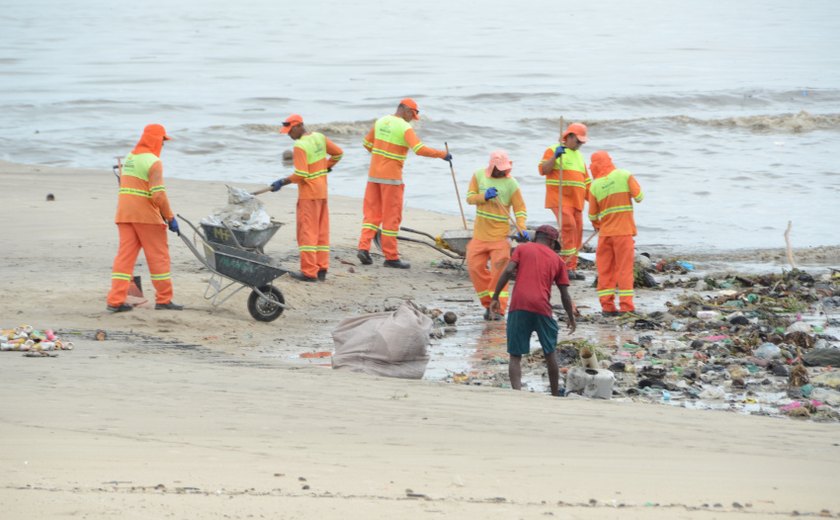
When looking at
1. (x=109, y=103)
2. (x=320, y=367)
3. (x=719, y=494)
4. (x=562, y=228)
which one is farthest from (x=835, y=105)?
(x=719, y=494)

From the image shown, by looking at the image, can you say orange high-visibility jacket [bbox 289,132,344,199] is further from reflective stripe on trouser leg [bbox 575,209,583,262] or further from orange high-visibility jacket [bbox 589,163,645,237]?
reflective stripe on trouser leg [bbox 575,209,583,262]

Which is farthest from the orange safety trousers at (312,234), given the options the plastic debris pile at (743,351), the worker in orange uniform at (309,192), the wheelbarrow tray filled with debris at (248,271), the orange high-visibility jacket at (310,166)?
the plastic debris pile at (743,351)

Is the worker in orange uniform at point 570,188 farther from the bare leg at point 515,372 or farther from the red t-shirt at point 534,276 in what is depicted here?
the bare leg at point 515,372

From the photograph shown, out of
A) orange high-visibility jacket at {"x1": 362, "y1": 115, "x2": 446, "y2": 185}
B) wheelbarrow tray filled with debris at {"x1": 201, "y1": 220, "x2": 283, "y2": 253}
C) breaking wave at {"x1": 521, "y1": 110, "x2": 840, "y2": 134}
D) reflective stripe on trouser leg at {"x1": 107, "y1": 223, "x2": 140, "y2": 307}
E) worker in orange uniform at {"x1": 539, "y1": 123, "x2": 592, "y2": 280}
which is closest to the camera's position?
reflective stripe on trouser leg at {"x1": 107, "y1": 223, "x2": 140, "y2": 307}

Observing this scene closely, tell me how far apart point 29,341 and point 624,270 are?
6.01 meters

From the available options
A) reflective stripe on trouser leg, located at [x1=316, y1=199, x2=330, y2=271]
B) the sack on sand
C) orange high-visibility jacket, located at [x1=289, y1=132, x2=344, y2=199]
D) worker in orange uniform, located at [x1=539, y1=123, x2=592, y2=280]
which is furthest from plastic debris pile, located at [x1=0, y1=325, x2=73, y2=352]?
worker in orange uniform, located at [x1=539, y1=123, x2=592, y2=280]

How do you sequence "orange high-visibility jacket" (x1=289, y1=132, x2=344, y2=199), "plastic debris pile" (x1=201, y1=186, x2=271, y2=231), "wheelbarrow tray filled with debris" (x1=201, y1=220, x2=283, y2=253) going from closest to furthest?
"wheelbarrow tray filled with debris" (x1=201, y1=220, x2=283, y2=253), "plastic debris pile" (x1=201, y1=186, x2=271, y2=231), "orange high-visibility jacket" (x1=289, y1=132, x2=344, y2=199)

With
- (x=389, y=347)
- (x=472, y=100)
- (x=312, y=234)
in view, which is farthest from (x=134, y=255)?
(x=472, y=100)

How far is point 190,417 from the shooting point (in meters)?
7.61

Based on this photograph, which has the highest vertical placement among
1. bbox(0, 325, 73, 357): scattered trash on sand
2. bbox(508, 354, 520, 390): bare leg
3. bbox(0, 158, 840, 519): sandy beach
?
bbox(0, 158, 840, 519): sandy beach

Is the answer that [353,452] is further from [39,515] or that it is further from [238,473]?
[39,515]

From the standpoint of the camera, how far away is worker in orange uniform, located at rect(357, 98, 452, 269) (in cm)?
1459

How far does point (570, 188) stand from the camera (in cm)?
1452

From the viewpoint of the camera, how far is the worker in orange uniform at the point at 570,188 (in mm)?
14391
